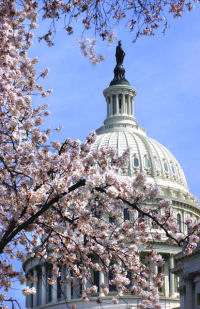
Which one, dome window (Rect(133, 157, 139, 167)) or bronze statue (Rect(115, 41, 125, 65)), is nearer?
dome window (Rect(133, 157, 139, 167))

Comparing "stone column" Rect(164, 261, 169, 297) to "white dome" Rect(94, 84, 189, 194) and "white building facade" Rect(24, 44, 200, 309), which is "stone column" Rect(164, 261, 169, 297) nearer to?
"white building facade" Rect(24, 44, 200, 309)

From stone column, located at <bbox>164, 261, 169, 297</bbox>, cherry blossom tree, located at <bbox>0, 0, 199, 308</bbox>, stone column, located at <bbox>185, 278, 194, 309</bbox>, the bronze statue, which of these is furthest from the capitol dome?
cherry blossom tree, located at <bbox>0, 0, 199, 308</bbox>

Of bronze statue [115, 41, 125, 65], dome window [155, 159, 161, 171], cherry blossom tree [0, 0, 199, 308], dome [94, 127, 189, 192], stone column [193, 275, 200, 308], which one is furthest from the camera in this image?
bronze statue [115, 41, 125, 65]

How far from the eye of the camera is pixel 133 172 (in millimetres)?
103812

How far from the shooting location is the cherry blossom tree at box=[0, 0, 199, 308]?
1641 centimetres

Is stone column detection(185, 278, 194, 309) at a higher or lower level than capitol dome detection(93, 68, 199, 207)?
lower

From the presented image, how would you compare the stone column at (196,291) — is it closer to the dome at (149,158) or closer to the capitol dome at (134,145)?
the capitol dome at (134,145)

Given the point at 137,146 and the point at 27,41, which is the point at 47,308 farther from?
the point at 27,41

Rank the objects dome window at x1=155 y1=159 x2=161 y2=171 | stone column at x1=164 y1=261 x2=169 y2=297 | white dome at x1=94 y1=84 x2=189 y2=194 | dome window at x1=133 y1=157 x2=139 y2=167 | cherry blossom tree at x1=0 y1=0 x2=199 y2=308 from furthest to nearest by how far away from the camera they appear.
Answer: dome window at x1=155 y1=159 x2=161 y2=171 < white dome at x1=94 y1=84 x2=189 y2=194 < dome window at x1=133 y1=157 x2=139 y2=167 < stone column at x1=164 y1=261 x2=169 y2=297 < cherry blossom tree at x1=0 y1=0 x2=199 y2=308

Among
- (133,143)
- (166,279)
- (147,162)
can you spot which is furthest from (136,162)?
(166,279)

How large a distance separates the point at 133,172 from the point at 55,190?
87.7 metres

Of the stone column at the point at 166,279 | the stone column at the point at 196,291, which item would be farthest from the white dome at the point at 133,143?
the stone column at the point at 196,291

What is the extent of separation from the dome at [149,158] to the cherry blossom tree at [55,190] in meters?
83.2

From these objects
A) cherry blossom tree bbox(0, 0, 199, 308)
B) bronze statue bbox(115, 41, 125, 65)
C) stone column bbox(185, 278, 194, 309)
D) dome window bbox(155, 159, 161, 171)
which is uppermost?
bronze statue bbox(115, 41, 125, 65)
